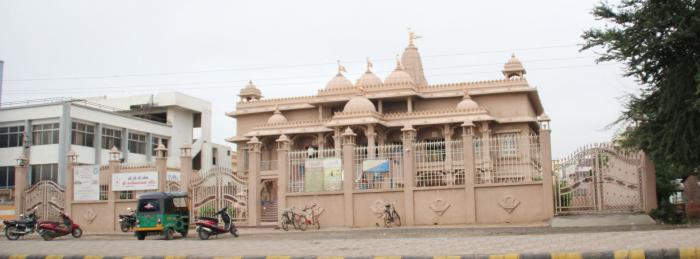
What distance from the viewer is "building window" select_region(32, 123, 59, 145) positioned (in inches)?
1772

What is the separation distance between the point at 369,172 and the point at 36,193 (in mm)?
15351

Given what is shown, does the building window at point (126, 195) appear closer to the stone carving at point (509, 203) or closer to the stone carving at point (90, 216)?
the stone carving at point (90, 216)

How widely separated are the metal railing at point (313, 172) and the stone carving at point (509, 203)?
543cm

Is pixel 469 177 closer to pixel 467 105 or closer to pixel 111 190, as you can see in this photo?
pixel 111 190

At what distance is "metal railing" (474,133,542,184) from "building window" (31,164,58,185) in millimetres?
32270

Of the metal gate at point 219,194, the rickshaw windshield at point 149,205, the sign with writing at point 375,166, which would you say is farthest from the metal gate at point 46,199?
the sign with writing at point 375,166

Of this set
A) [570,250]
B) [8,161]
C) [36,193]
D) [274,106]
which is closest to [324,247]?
[570,250]

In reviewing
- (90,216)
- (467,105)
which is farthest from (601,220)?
(90,216)

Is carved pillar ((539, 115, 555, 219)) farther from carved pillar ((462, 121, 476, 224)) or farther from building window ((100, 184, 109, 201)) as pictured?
building window ((100, 184, 109, 201))

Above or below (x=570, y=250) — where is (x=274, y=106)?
above

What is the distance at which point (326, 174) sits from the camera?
2373 centimetres

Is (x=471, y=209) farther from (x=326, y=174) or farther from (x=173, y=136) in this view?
(x=173, y=136)

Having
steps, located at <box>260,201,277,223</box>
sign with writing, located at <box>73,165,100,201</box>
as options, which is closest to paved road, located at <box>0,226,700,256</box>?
steps, located at <box>260,201,277,223</box>

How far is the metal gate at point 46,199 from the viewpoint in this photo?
2888 cm
